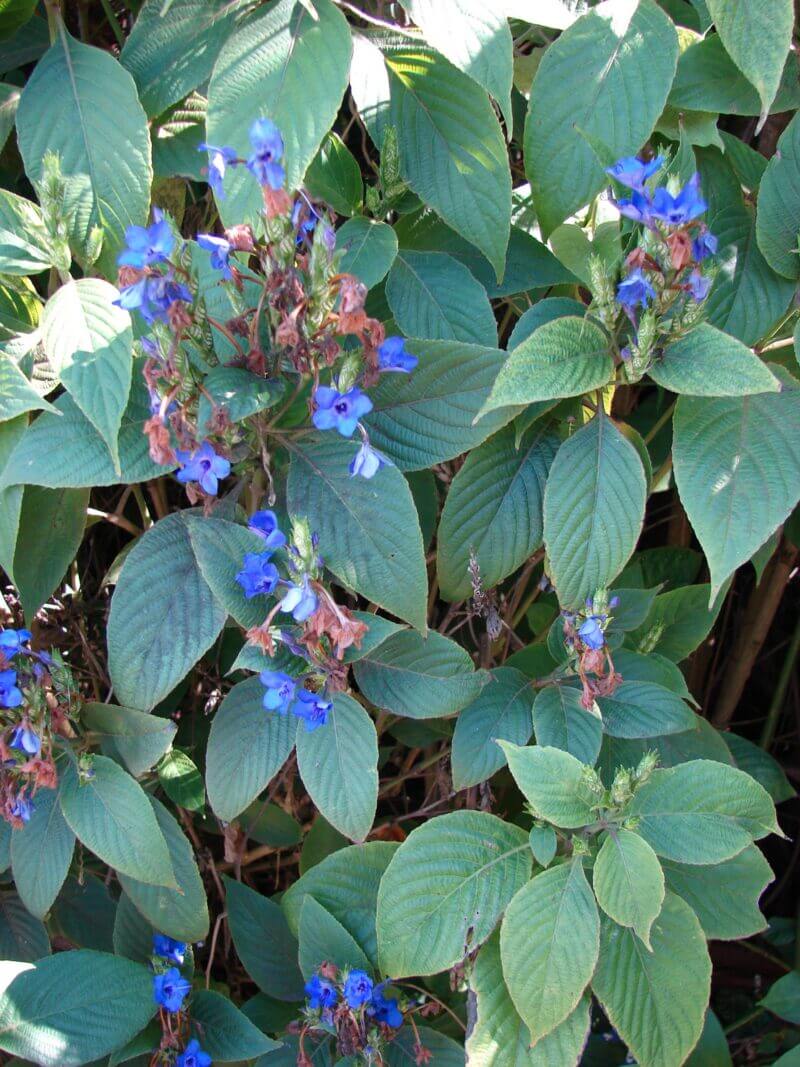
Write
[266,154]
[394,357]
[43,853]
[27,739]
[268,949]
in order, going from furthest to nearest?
1. [268,949]
2. [43,853]
3. [27,739]
4. [394,357]
5. [266,154]

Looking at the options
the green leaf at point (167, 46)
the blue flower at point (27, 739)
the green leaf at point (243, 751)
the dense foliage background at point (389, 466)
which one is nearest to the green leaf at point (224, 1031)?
the dense foliage background at point (389, 466)

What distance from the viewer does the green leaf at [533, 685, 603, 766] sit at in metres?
1.07

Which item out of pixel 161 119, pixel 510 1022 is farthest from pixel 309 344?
Answer: pixel 510 1022

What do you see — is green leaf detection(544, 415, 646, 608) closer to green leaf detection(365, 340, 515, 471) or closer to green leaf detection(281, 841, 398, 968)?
green leaf detection(365, 340, 515, 471)

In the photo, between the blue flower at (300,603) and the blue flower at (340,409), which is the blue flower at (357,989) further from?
the blue flower at (340,409)

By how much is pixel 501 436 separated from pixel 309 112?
37cm

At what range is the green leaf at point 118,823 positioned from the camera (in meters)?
1.04

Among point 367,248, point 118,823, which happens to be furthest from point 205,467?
point 118,823

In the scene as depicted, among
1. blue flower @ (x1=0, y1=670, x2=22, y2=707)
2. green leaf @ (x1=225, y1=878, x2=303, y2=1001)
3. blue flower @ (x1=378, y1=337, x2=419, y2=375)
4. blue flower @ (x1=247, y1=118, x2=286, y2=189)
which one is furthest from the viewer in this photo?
green leaf @ (x1=225, y1=878, x2=303, y2=1001)

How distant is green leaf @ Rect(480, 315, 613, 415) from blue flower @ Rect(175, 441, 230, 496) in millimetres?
228

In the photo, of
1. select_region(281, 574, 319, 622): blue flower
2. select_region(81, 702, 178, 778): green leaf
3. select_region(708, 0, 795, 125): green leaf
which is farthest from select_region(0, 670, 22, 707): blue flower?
select_region(708, 0, 795, 125): green leaf

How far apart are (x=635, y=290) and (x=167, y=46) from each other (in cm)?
56

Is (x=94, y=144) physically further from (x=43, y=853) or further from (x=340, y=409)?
(x=43, y=853)

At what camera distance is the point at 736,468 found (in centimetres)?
98
